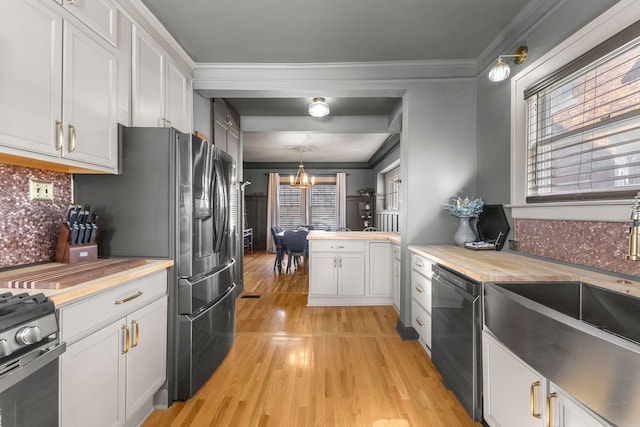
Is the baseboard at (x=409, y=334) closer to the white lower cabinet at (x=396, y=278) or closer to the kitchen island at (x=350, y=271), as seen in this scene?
the white lower cabinet at (x=396, y=278)

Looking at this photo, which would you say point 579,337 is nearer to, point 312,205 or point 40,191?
point 40,191

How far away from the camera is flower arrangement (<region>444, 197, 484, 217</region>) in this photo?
2.43 meters

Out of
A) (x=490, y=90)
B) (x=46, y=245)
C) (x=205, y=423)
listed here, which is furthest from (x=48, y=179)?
(x=490, y=90)

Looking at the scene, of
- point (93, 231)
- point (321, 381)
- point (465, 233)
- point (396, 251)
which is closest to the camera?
point (93, 231)

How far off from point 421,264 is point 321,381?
1195 millimetres

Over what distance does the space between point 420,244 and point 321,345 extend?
131 centimetres

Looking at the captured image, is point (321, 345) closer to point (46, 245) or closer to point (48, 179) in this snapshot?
point (46, 245)

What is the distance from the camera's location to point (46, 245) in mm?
1595

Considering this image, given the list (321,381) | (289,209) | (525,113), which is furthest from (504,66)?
(289,209)

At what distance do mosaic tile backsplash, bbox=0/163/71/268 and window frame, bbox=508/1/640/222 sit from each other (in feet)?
9.64

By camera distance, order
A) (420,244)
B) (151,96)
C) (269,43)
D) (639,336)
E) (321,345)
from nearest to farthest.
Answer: (639,336) < (151,96) < (269,43) < (321,345) < (420,244)

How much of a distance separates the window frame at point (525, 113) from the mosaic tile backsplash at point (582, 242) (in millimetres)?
48

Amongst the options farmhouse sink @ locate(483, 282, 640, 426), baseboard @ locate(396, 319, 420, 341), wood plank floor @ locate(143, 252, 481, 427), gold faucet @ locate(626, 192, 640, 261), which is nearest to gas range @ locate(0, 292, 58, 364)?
wood plank floor @ locate(143, 252, 481, 427)

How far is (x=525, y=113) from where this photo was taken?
201 centimetres
